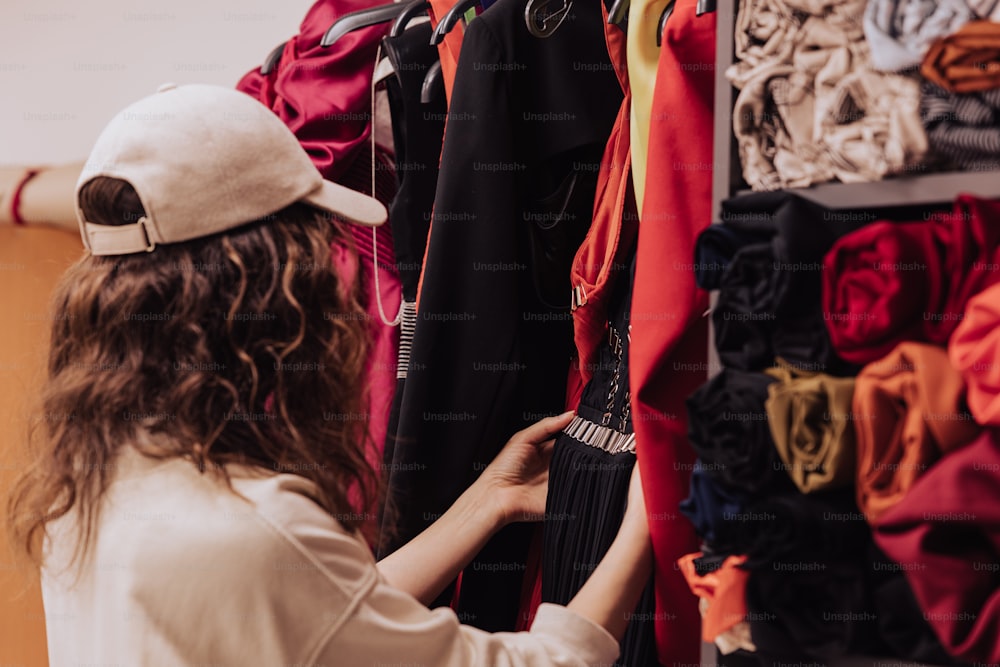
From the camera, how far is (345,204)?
37.8 inches

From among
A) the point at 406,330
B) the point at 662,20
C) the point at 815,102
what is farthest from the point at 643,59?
the point at 406,330

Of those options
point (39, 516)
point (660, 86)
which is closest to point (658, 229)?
point (660, 86)

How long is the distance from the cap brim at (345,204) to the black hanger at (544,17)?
Answer: 35 centimetres

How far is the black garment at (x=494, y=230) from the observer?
1182 millimetres

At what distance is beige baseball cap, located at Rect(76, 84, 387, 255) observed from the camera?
0.86 meters

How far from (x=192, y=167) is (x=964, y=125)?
0.64 meters

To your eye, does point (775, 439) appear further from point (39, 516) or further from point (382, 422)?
point (382, 422)

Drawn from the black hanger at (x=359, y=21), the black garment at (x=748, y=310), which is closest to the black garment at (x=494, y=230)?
the black hanger at (x=359, y=21)

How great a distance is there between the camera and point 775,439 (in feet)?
2.28

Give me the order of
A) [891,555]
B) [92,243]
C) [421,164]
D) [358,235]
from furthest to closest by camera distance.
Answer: [358,235] < [421,164] < [92,243] < [891,555]

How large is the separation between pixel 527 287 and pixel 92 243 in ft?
1.83

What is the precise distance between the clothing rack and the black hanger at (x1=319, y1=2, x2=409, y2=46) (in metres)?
0.81

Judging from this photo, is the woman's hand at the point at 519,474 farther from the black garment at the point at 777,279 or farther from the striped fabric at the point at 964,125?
the striped fabric at the point at 964,125

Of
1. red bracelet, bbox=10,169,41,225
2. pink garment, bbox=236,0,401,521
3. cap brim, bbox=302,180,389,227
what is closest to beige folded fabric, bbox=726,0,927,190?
cap brim, bbox=302,180,389,227
